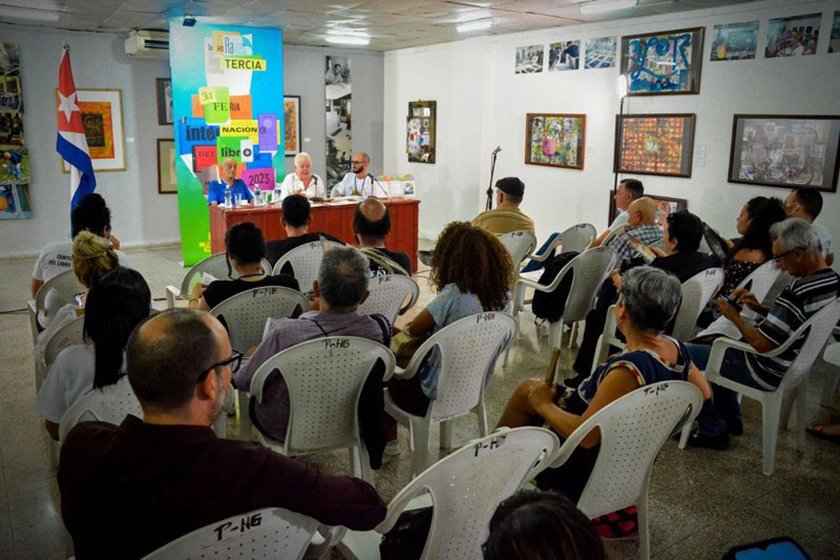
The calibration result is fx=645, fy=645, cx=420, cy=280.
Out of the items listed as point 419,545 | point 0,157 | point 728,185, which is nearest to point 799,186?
point 728,185

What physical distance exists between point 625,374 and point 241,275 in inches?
78.7

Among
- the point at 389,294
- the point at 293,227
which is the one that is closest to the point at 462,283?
the point at 389,294

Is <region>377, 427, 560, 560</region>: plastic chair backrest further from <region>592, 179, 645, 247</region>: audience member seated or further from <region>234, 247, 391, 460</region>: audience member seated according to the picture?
<region>592, 179, 645, 247</region>: audience member seated

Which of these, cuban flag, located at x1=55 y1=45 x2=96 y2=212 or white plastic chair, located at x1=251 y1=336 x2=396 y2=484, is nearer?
white plastic chair, located at x1=251 y1=336 x2=396 y2=484

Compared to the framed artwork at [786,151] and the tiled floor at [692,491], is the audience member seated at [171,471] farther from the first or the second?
the framed artwork at [786,151]

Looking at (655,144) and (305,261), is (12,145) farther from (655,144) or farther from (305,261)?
(655,144)

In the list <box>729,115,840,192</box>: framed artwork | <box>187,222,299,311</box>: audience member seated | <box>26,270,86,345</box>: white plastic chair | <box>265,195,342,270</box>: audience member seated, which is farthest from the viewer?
<box>729,115,840,192</box>: framed artwork

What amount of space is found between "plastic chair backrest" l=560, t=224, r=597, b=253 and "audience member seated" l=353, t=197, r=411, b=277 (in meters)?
2.11

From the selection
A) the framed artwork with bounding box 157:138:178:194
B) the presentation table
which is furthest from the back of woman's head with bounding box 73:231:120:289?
the framed artwork with bounding box 157:138:178:194

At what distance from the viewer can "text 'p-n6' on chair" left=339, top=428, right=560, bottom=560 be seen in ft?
5.34

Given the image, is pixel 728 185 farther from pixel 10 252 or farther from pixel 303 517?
pixel 10 252

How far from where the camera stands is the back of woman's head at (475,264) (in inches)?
122

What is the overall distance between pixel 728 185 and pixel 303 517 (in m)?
6.10

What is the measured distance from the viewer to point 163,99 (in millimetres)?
9094
